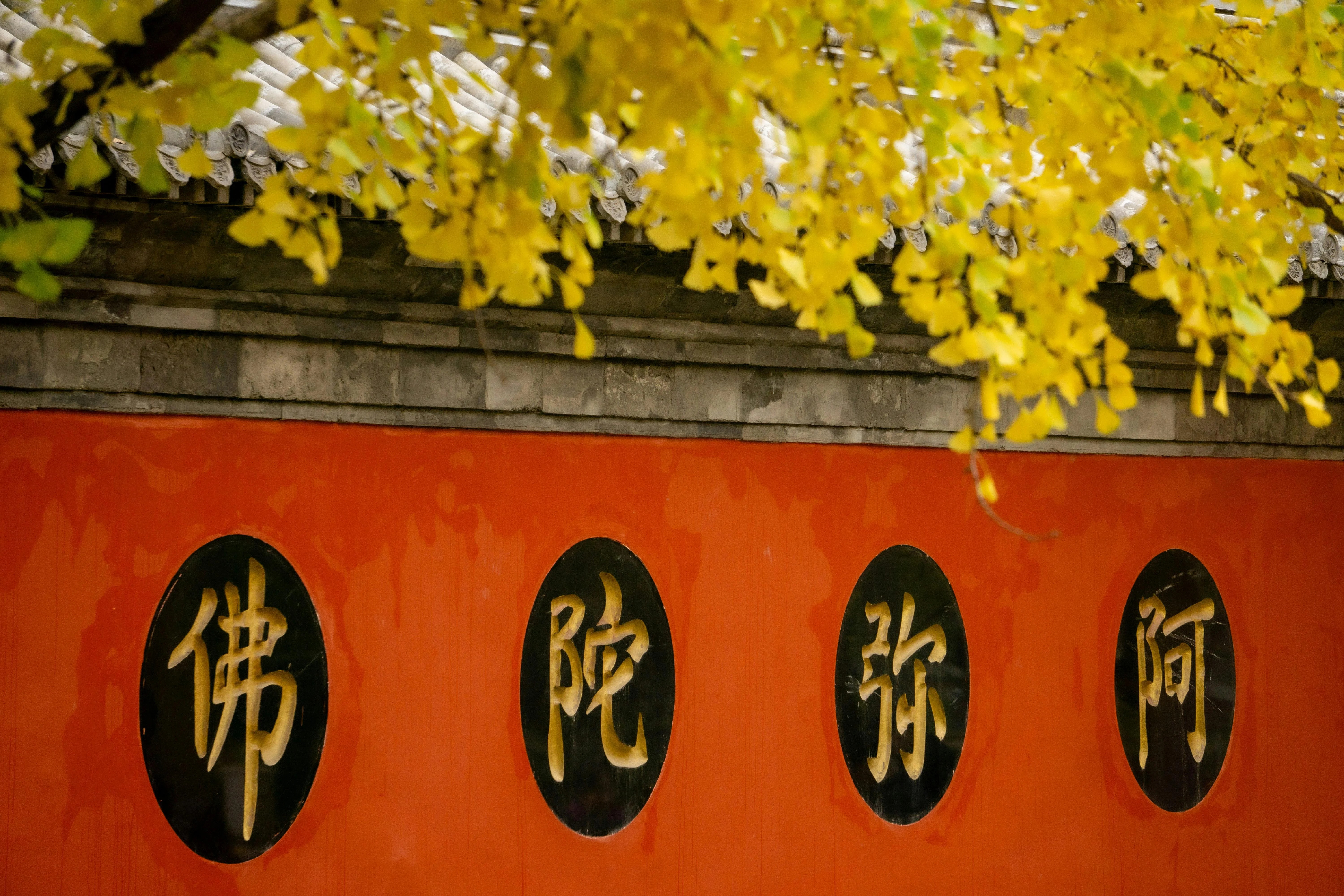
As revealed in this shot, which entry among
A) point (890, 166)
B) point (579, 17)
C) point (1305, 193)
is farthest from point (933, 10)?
point (1305, 193)

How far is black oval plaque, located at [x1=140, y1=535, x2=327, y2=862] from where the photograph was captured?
11.8ft

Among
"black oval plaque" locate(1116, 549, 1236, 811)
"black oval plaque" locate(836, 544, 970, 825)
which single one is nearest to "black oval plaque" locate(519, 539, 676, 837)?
"black oval plaque" locate(836, 544, 970, 825)

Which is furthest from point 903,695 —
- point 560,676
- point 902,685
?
point 560,676

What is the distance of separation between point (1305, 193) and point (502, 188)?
241cm

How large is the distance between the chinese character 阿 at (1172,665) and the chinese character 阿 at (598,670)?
2.24 m

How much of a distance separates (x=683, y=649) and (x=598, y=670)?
0.35 m

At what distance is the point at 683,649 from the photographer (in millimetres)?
4164

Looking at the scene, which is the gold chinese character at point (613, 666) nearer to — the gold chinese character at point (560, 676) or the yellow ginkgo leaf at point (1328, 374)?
the gold chinese character at point (560, 676)

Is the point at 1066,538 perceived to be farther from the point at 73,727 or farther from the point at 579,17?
the point at 73,727

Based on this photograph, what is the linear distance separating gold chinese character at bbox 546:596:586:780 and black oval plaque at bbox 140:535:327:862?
0.81m

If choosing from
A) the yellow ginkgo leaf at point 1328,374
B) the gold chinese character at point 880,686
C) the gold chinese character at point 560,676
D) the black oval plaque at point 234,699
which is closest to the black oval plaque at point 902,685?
the gold chinese character at point 880,686

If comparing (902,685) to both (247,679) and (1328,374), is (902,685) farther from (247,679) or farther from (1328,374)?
(247,679)

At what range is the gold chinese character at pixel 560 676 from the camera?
3975 millimetres

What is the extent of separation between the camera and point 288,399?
3.76 metres
